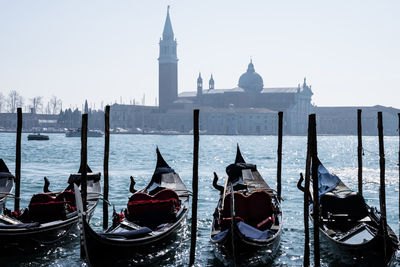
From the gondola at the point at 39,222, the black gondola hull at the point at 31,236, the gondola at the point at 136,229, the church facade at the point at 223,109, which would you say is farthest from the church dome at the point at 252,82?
the black gondola hull at the point at 31,236

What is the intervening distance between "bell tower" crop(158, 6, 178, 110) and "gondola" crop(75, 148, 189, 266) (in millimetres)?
91412

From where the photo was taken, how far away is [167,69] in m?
104

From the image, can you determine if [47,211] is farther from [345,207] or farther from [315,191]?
[345,207]

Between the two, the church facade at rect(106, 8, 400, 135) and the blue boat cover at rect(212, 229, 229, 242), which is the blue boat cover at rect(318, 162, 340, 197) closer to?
the blue boat cover at rect(212, 229, 229, 242)

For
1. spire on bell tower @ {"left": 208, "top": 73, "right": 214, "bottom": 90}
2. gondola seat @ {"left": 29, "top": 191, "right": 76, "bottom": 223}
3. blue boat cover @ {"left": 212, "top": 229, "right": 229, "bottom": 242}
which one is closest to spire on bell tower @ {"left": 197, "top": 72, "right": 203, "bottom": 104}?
spire on bell tower @ {"left": 208, "top": 73, "right": 214, "bottom": 90}

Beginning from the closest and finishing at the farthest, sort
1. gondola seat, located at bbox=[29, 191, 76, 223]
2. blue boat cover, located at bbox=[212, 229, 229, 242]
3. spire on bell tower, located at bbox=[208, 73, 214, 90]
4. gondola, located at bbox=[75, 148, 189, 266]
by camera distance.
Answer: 1. gondola, located at bbox=[75, 148, 189, 266]
2. blue boat cover, located at bbox=[212, 229, 229, 242]
3. gondola seat, located at bbox=[29, 191, 76, 223]
4. spire on bell tower, located at bbox=[208, 73, 214, 90]

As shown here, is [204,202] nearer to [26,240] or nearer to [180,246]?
[180,246]

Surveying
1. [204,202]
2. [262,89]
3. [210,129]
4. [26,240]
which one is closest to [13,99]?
[210,129]

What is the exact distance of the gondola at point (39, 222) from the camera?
29.5 feet

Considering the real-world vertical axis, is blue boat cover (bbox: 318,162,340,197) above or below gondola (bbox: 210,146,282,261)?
above

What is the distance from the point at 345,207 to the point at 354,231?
3.16 feet

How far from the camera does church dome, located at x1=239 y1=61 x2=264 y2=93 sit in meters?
111

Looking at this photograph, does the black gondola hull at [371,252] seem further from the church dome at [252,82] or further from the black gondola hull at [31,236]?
the church dome at [252,82]

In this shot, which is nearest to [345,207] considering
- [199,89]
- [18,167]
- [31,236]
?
[31,236]
